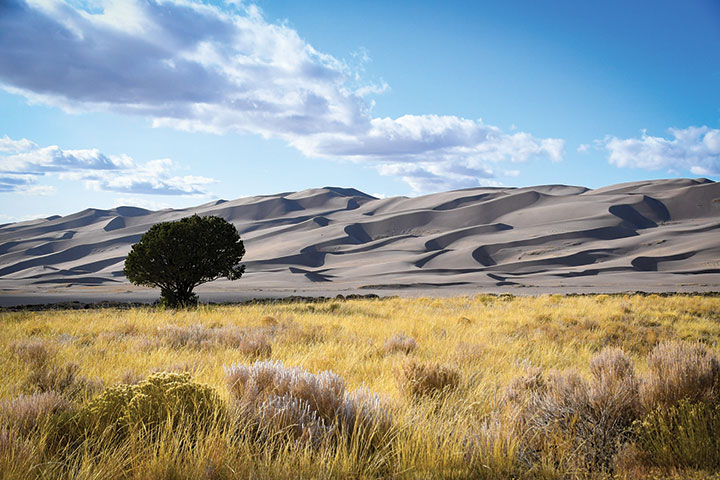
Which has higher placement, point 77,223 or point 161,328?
point 77,223

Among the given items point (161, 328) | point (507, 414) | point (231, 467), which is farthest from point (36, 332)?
point (507, 414)

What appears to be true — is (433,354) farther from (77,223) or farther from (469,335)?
(77,223)

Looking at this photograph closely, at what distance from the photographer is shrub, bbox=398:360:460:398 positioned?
454 cm

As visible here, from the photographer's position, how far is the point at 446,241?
113 m

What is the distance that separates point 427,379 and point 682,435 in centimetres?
225

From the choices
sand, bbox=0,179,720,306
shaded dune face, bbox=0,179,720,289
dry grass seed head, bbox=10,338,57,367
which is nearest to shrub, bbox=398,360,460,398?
dry grass seed head, bbox=10,338,57,367

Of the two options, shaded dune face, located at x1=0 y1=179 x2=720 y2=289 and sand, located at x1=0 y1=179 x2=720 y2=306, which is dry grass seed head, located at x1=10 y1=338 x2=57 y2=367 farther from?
shaded dune face, located at x1=0 y1=179 x2=720 y2=289

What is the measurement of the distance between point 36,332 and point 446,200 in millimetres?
161649

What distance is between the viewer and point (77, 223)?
616 ft

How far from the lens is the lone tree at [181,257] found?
19328 millimetres

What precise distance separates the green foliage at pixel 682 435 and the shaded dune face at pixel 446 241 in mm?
56504

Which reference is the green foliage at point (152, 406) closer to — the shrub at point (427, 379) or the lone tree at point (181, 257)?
the shrub at point (427, 379)

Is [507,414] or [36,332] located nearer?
[507,414]

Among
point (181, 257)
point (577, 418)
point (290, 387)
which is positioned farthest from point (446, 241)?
A: point (290, 387)
